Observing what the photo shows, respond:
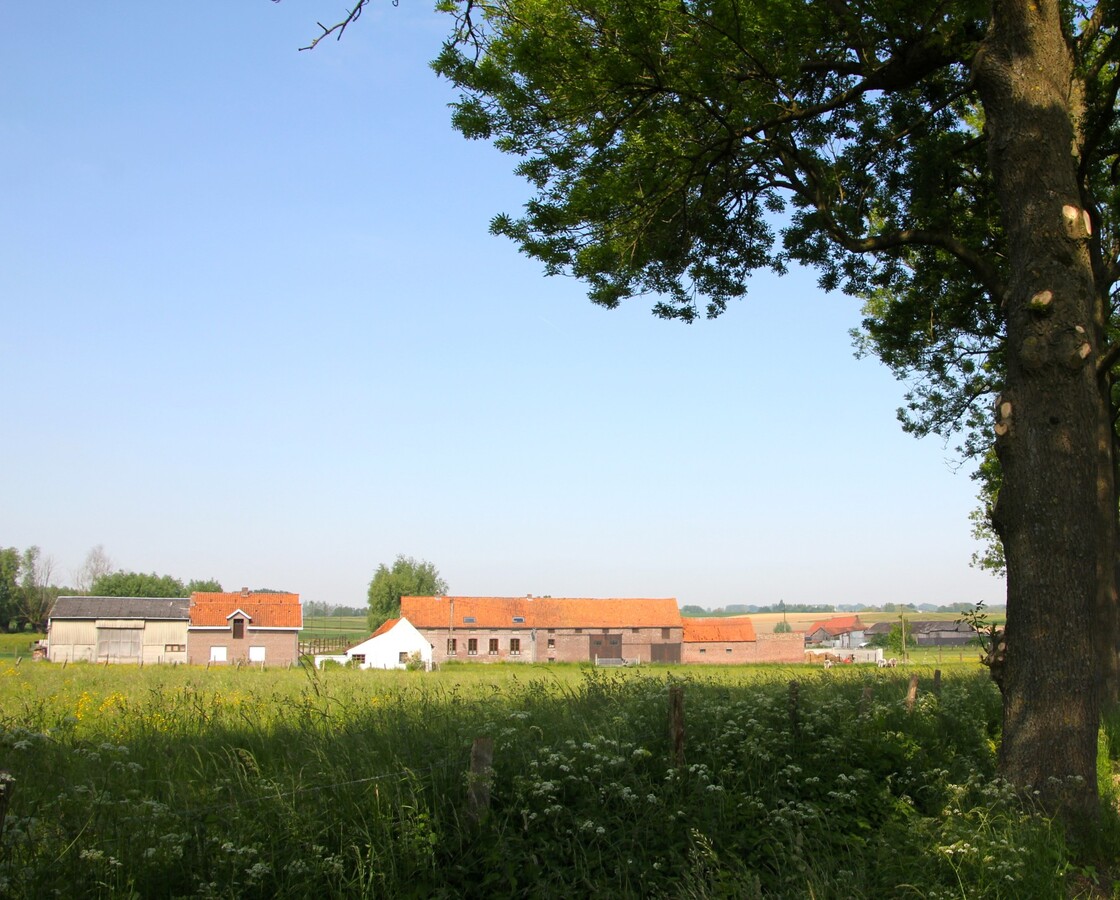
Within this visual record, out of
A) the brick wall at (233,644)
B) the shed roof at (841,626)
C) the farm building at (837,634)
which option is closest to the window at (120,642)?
the brick wall at (233,644)

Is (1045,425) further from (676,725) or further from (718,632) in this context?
(718,632)

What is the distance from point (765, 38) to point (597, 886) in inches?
320

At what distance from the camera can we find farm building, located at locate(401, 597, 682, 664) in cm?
7806

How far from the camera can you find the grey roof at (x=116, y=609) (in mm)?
66188

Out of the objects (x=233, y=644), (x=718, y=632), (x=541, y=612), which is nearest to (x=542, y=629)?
(x=541, y=612)

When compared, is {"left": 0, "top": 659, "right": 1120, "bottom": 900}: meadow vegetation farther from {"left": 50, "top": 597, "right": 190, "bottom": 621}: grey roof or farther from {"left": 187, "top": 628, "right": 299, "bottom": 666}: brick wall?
{"left": 50, "top": 597, "right": 190, "bottom": 621}: grey roof

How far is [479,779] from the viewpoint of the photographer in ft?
21.0

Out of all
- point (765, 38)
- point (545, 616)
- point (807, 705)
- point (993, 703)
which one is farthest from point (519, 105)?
point (545, 616)

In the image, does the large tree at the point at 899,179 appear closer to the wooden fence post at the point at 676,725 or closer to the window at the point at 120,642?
the wooden fence post at the point at 676,725

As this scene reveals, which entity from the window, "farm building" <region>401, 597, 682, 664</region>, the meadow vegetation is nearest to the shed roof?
"farm building" <region>401, 597, 682, 664</region>

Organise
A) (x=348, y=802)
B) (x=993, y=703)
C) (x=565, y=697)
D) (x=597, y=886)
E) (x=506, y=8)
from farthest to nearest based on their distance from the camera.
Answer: (x=993, y=703), (x=565, y=697), (x=506, y=8), (x=348, y=802), (x=597, y=886)

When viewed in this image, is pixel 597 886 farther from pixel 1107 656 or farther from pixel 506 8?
pixel 1107 656

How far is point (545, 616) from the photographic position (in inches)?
3167

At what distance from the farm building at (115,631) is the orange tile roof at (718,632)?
4227cm
